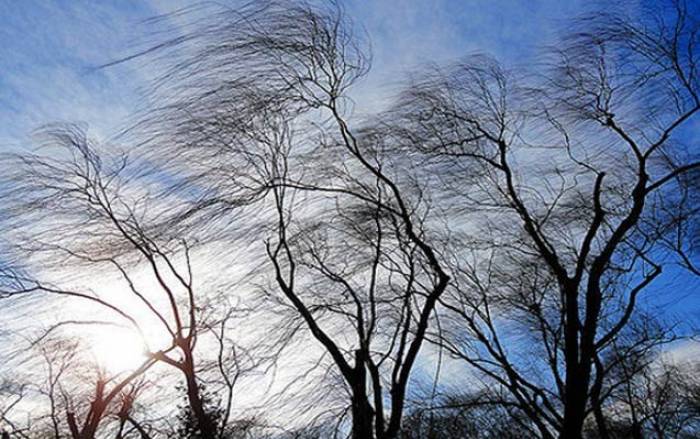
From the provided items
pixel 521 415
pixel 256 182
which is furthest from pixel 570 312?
pixel 521 415

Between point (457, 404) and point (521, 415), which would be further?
point (521, 415)

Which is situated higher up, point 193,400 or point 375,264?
point 375,264

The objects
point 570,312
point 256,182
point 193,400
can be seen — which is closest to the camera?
point 570,312

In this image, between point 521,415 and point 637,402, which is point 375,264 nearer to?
point 521,415

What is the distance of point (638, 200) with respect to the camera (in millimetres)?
6297

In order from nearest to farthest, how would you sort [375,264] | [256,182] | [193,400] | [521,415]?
[256,182] → [375,264] → [193,400] → [521,415]

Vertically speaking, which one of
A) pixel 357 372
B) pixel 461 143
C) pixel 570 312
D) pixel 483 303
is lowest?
pixel 357 372

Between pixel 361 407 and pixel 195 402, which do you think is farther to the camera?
pixel 195 402

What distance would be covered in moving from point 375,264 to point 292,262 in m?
1.11

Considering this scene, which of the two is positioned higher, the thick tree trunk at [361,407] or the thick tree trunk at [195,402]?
the thick tree trunk at [195,402]

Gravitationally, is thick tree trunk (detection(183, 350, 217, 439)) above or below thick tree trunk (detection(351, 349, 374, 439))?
above

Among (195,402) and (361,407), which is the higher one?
(195,402)

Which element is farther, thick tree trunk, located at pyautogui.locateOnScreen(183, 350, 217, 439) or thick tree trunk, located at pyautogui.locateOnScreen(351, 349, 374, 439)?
thick tree trunk, located at pyautogui.locateOnScreen(183, 350, 217, 439)

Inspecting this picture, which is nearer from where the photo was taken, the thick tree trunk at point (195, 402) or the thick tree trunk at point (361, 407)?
the thick tree trunk at point (361, 407)
